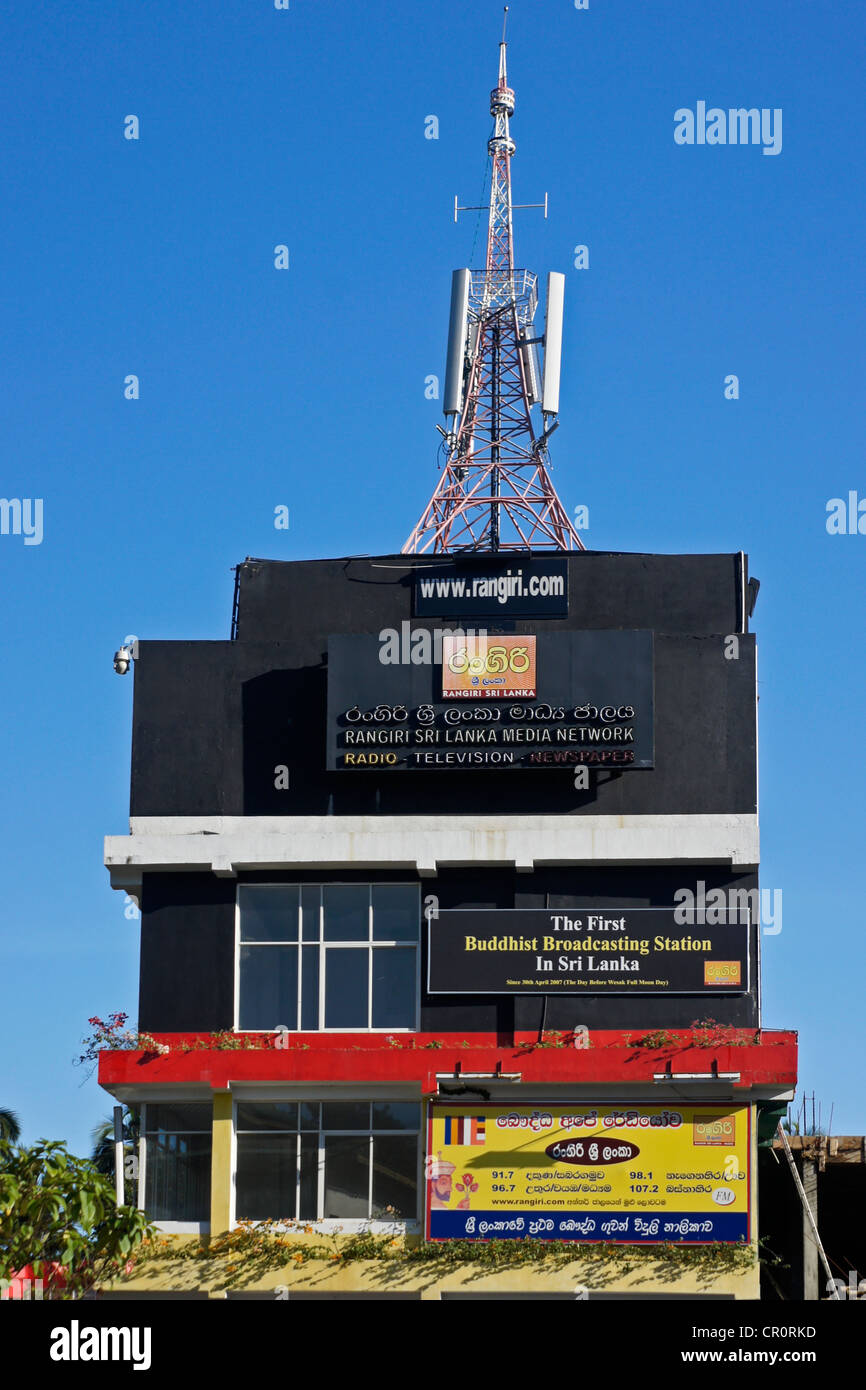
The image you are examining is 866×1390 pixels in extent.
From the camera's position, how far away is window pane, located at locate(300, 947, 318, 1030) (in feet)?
138

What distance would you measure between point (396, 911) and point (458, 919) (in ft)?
5.22

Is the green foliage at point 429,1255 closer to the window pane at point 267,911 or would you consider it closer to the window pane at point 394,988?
the window pane at point 394,988

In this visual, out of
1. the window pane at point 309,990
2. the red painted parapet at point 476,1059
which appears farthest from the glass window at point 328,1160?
the window pane at point 309,990

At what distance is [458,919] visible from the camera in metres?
42.2

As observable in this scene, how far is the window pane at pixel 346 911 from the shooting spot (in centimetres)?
4266

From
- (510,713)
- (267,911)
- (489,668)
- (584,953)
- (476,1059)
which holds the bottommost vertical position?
(476,1059)

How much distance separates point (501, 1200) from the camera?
1554 inches

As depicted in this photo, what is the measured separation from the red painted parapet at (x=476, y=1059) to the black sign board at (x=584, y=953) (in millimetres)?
1120

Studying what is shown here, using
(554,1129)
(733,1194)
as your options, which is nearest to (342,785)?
(554,1129)

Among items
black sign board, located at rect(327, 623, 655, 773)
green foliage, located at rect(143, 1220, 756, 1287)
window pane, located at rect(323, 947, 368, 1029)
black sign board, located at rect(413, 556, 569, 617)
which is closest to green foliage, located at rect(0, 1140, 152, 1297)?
green foliage, located at rect(143, 1220, 756, 1287)

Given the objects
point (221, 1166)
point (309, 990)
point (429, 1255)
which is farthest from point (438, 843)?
point (429, 1255)

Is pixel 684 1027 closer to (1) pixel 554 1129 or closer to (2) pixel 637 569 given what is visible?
(1) pixel 554 1129

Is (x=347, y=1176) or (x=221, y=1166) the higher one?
(x=221, y=1166)

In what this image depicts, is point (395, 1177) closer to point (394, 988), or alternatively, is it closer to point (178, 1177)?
point (394, 988)
